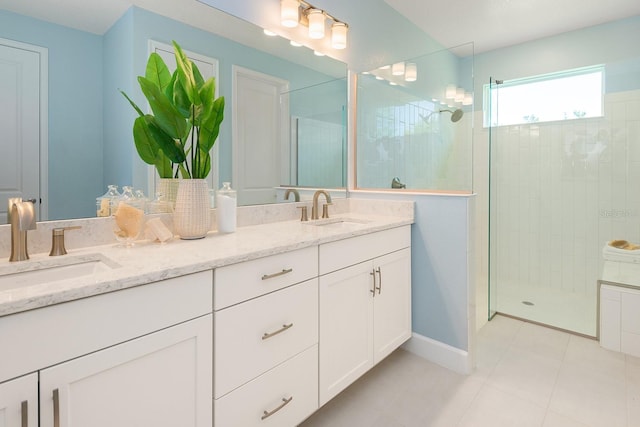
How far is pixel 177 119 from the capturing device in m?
1.26

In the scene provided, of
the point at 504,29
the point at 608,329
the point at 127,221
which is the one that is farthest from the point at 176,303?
the point at 504,29

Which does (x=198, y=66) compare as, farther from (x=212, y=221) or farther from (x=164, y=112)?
(x=212, y=221)

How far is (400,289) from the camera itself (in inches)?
76.2

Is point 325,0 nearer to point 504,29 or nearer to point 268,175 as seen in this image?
point 268,175

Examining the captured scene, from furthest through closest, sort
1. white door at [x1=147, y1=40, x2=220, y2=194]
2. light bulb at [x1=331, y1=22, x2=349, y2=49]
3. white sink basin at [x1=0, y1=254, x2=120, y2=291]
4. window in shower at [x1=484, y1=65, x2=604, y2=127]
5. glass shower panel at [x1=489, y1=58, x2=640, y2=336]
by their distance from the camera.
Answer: window in shower at [x1=484, y1=65, x2=604, y2=127], glass shower panel at [x1=489, y1=58, x2=640, y2=336], light bulb at [x1=331, y1=22, x2=349, y2=49], white door at [x1=147, y1=40, x2=220, y2=194], white sink basin at [x1=0, y1=254, x2=120, y2=291]

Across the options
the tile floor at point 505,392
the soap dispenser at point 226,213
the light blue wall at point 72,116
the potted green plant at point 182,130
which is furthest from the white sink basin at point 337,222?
the light blue wall at point 72,116

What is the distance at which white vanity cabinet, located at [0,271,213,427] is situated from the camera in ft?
2.32

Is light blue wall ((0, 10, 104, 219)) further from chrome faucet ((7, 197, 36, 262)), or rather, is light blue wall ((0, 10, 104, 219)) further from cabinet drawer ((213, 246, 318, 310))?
cabinet drawer ((213, 246, 318, 310))

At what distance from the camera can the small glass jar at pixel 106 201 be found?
4.17ft

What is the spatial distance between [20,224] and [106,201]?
32 centimetres

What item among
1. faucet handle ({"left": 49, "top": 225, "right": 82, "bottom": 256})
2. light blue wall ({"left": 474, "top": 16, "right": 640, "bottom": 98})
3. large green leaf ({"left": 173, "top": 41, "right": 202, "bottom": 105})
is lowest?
faucet handle ({"left": 49, "top": 225, "right": 82, "bottom": 256})

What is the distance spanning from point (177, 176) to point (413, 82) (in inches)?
67.1

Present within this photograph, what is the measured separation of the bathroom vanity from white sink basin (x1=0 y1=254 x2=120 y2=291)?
0.03 ft

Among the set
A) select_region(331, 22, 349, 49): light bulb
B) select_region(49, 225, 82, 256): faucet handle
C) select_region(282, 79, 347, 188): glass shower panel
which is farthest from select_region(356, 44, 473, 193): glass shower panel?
select_region(49, 225, 82, 256): faucet handle
